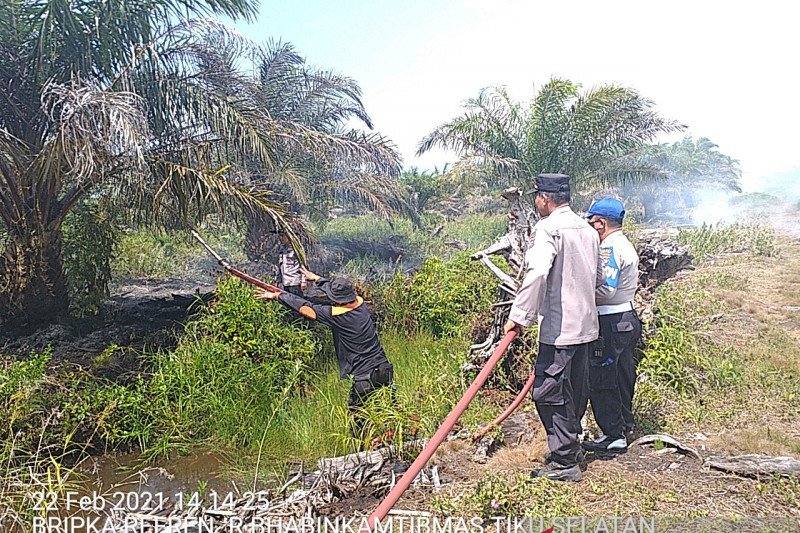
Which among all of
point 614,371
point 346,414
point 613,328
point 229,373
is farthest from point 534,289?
point 229,373

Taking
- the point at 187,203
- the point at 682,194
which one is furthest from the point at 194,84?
the point at 682,194

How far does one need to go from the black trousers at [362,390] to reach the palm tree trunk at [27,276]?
4609 mm

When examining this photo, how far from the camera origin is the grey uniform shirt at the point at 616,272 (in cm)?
375

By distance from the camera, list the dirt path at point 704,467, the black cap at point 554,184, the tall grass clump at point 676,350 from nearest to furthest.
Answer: the dirt path at point 704,467
the black cap at point 554,184
the tall grass clump at point 676,350

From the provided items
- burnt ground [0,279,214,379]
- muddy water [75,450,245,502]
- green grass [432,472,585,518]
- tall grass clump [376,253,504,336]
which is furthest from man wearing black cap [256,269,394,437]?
tall grass clump [376,253,504,336]

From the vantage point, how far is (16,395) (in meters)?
4.70

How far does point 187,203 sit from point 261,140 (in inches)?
40.9

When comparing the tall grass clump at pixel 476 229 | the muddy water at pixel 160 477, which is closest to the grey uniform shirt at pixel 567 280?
the muddy water at pixel 160 477

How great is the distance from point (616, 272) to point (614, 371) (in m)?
0.61

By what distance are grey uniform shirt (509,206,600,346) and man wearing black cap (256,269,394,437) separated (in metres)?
1.58

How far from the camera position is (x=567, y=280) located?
11.6 feet

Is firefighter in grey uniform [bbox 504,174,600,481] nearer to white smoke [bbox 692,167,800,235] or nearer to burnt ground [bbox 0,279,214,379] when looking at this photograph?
burnt ground [bbox 0,279,214,379]

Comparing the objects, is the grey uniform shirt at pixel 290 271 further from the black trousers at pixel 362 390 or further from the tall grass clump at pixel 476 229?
the tall grass clump at pixel 476 229

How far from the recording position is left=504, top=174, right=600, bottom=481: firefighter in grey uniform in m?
3.52
